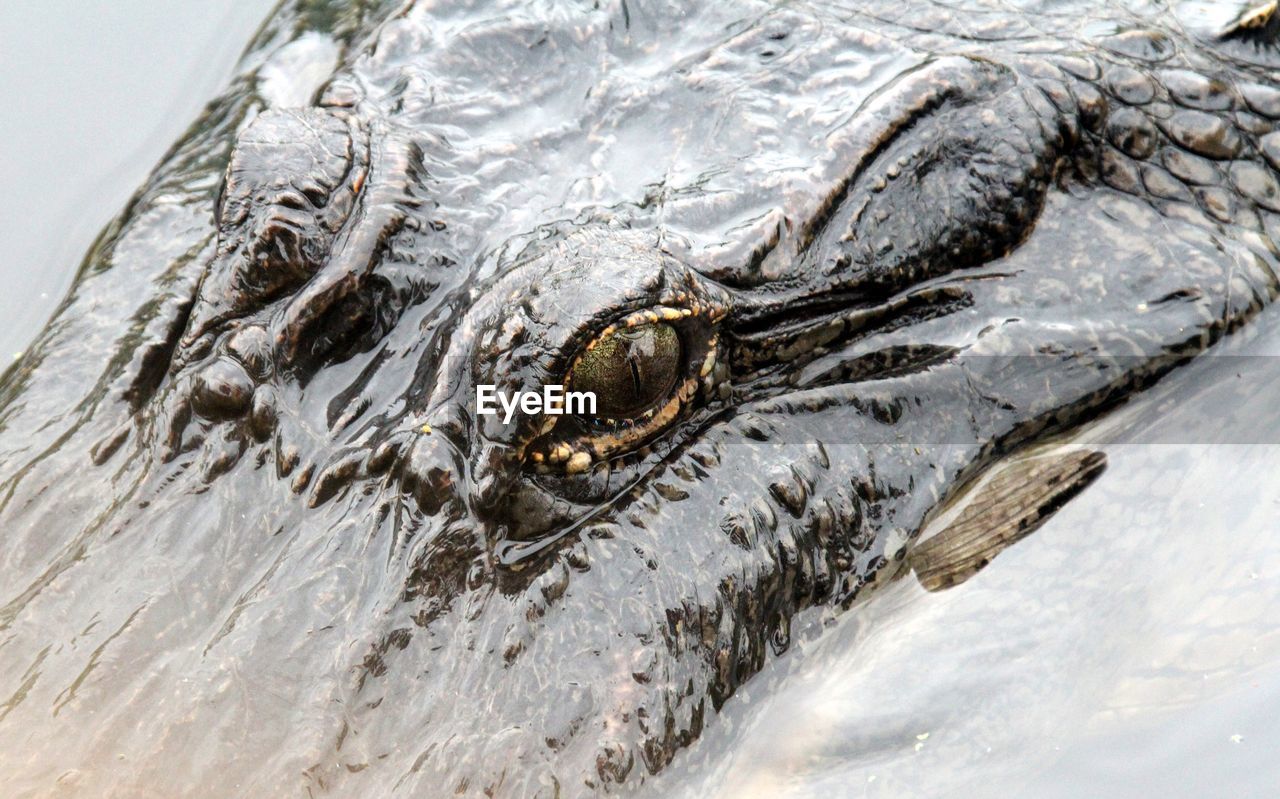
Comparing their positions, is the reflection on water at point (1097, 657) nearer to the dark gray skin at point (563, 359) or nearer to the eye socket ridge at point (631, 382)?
the dark gray skin at point (563, 359)

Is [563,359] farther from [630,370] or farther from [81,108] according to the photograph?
[81,108]

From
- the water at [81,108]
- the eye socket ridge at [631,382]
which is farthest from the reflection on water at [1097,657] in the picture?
the water at [81,108]

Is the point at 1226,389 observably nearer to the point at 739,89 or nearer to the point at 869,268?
the point at 869,268

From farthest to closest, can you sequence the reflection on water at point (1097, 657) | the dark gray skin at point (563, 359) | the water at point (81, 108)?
the water at point (81, 108)
the reflection on water at point (1097, 657)
the dark gray skin at point (563, 359)

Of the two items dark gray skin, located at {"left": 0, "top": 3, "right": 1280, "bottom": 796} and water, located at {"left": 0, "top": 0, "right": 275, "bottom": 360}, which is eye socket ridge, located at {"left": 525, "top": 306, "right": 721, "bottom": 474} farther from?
water, located at {"left": 0, "top": 0, "right": 275, "bottom": 360}

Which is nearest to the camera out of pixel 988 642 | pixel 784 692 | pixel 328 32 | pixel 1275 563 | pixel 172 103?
pixel 784 692

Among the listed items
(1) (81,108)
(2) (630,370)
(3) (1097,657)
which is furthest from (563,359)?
(1) (81,108)

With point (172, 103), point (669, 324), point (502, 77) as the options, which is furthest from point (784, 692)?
point (172, 103)
